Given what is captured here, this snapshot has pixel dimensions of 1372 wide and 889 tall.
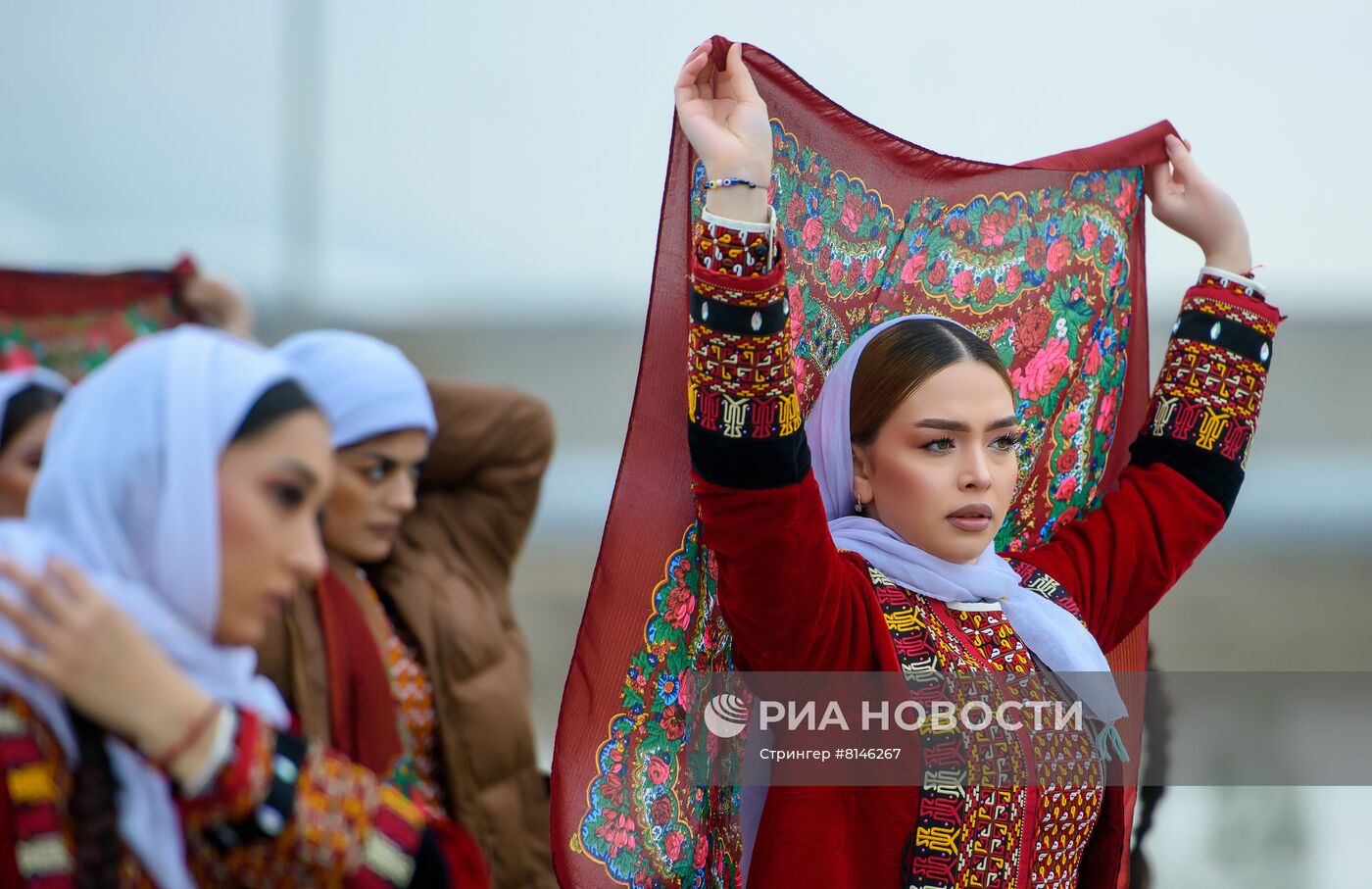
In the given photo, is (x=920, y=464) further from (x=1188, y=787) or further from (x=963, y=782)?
(x=1188, y=787)

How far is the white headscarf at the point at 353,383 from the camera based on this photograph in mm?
1145

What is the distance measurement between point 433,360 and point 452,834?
2942 mm

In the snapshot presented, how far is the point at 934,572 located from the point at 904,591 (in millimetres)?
46

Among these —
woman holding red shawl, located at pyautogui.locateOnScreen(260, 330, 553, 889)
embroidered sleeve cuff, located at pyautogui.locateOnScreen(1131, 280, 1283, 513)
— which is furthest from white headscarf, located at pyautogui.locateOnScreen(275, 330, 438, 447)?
embroidered sleeve cuff, located at pyautogui.locateOnScreen(1131, 280, 1283, 513)

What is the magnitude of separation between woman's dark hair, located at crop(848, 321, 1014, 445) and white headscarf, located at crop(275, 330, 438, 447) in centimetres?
68

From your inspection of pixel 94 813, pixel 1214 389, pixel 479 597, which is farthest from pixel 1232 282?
pixel 94 813

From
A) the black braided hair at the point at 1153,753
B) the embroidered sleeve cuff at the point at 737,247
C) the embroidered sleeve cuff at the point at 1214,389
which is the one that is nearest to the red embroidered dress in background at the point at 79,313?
the embroidered sleeve cuff at the point at 737,247

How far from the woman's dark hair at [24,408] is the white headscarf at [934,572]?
0.96m

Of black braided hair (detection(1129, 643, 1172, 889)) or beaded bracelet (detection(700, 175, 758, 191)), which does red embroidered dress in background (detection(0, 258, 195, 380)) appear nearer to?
beaded bracelet (detection(700, 175, 758, 191))

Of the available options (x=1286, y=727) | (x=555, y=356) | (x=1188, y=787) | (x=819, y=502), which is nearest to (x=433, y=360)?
(x=555, y=356)

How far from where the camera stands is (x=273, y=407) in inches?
37.1

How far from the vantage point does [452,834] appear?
106 cm

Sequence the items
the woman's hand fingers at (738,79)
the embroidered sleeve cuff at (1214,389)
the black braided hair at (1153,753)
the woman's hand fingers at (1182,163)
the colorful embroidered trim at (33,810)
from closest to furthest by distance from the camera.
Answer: the colorful embroidered trim at (33,810) < the woman's hand fingers at (738,79) < the embroidered sleeve cuff at (1214,389) < the woman's hand fingers at (1182,163) < the black braided hair at (1153,753)

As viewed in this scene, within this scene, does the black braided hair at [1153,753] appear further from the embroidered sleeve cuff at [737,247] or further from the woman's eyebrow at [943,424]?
the embroidered sleeve cuff at [737,247]
